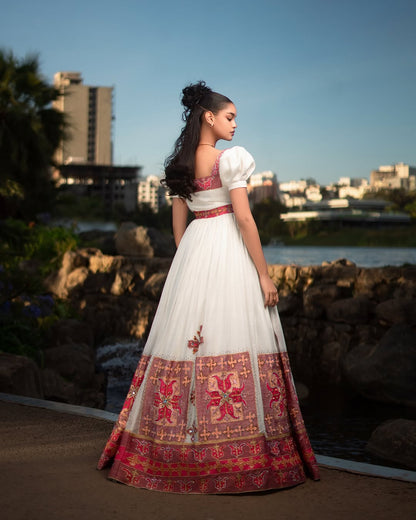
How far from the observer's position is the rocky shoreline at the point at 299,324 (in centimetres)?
689

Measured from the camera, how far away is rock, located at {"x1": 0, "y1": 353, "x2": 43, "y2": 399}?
17.3ft

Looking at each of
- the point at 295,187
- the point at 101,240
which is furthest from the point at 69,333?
the point at 295,187

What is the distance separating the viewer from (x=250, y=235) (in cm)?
315

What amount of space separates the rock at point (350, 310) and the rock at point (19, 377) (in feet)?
15.9

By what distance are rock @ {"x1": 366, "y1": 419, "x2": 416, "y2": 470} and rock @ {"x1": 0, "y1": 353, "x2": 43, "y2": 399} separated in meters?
2.64

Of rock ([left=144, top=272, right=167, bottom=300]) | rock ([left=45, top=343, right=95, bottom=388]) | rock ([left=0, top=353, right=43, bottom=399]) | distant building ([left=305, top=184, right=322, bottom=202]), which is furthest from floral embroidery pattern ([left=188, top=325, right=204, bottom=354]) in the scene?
distant building ([left=305, top=184, right=322, bottom=202])

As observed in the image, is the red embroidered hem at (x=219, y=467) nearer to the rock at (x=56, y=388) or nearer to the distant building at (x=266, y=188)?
the rock at (x=56, y=388)

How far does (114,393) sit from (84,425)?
176 inches

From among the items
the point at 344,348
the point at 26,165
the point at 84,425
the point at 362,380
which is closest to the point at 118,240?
the point at 26,165

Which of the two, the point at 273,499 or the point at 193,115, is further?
the point at 193,115

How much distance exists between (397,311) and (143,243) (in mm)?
6980

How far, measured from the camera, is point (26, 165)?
19703mm

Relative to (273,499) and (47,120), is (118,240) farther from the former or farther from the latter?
(273,499)

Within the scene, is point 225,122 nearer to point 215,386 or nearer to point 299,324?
point 215,386
